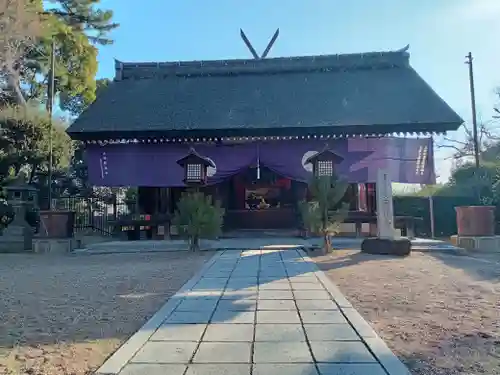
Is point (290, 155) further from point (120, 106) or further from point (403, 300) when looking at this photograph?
point (403, 300)

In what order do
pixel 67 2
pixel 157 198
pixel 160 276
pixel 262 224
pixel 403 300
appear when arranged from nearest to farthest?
pixel 403 300 < pixel 160 276 < pixel 157 198 < pixel 262 224 < pixel 67 2

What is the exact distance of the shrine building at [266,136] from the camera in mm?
11172

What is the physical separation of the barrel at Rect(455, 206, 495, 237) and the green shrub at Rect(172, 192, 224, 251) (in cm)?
521

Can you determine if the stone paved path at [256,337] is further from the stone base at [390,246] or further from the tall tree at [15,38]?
the tall tree at [15,38]

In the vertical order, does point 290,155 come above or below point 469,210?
above

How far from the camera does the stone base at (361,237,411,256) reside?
7.47 meters

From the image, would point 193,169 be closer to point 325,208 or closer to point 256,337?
point 325,208

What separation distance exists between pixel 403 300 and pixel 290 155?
7459 millimetres

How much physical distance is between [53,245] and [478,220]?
363 inches

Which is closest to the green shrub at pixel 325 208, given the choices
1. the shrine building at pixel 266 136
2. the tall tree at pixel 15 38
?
the shrine building at pixel 266 136

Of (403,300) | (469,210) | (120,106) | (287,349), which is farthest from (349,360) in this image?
(120,106)

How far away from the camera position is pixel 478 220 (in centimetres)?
870

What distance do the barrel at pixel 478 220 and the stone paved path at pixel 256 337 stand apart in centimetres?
535

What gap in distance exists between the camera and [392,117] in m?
11.2
